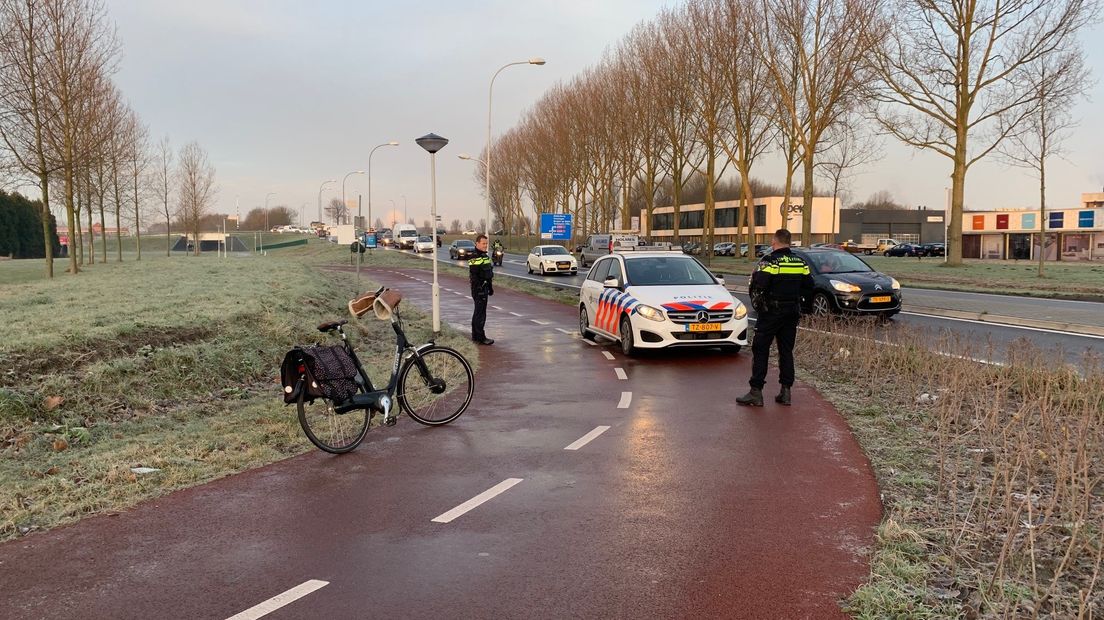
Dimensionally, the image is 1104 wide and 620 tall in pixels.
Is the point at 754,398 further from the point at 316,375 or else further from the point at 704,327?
the point at 316,375

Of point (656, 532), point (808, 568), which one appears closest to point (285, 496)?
point (656, 532)

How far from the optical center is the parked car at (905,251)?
228ft

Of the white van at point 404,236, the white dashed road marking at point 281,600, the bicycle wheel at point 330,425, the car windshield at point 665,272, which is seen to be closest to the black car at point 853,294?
the car windshield at point 665,272

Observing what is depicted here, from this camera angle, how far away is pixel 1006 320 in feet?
48.9

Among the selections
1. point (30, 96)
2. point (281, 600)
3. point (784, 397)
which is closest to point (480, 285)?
point (784, 397)

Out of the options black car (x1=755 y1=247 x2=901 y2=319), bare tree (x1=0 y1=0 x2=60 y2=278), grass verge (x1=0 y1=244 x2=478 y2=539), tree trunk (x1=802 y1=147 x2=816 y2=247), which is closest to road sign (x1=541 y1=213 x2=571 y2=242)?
tree trunk (x1=802 y1=147 x2=816 y2=247)

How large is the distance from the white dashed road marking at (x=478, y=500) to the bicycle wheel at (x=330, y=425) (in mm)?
1712

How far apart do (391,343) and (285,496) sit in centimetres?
832

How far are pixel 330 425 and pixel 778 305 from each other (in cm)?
452

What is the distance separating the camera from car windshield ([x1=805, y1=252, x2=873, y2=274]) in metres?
15.3

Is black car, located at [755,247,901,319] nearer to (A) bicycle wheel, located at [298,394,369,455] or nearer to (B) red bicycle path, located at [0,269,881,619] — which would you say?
(B) red bicycle path, located at [0,269,881,619]

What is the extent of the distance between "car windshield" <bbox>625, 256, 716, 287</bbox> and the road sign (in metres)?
54.7

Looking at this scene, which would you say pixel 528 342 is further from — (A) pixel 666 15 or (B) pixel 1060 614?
(A) pixel 666 15

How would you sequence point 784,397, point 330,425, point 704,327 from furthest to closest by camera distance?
point 704,327 < point 784,397 < point 330,425
